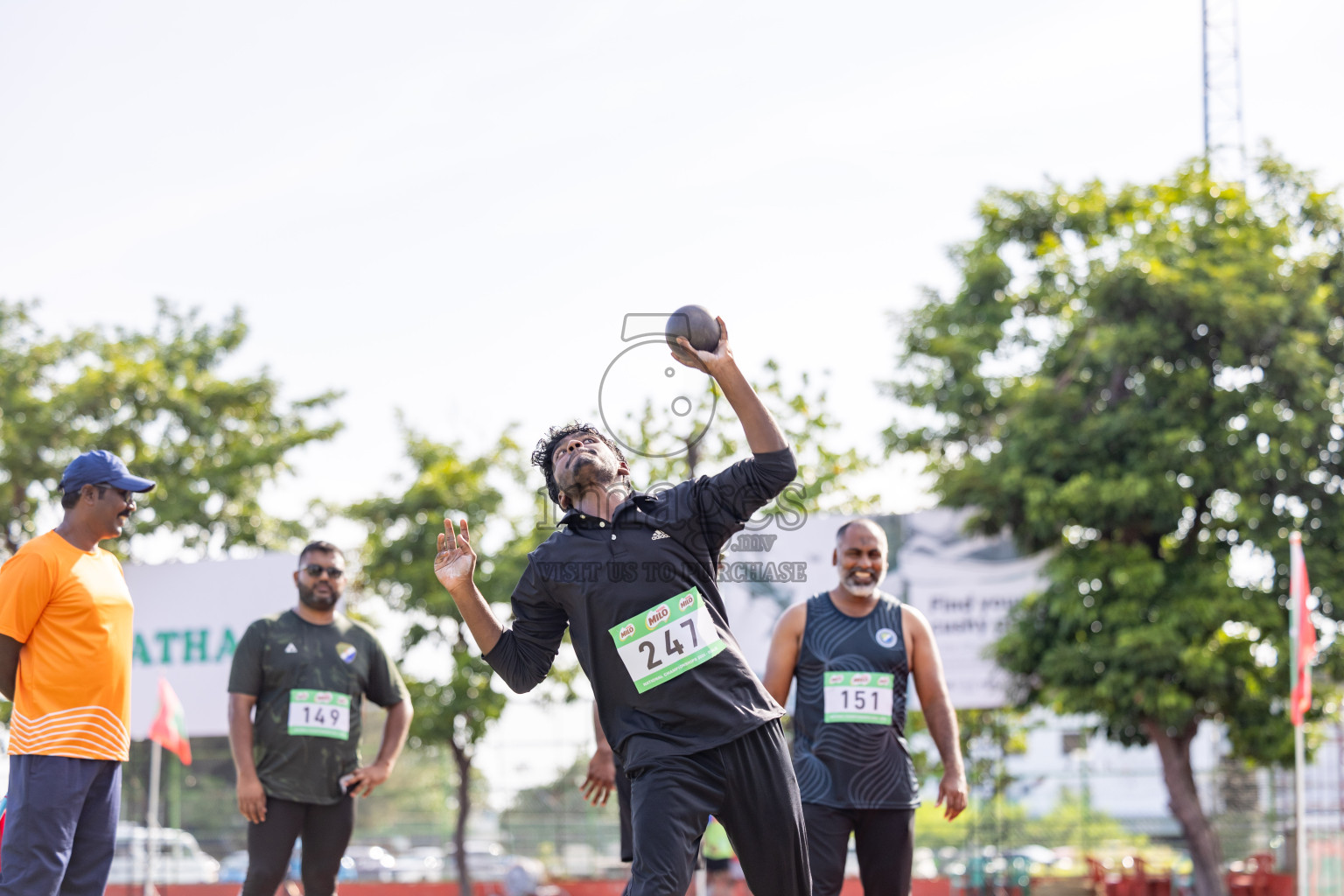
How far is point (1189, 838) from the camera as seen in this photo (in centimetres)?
1297

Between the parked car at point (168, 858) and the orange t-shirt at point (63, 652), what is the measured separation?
44.2 feet

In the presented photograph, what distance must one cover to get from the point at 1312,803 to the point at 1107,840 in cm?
322

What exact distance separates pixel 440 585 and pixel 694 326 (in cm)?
1407

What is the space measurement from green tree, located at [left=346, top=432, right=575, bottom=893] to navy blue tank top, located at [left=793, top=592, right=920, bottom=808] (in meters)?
10.4

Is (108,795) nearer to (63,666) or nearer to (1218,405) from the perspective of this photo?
(63,666)

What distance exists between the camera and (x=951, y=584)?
1338cm

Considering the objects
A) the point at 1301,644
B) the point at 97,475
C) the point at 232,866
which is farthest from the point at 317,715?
the point at 232,866

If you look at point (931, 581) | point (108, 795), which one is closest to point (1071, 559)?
point (931, 581)

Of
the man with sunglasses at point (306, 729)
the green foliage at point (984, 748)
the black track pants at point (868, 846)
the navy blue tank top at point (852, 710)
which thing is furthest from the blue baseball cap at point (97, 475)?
the green foliage at point (984, 748)

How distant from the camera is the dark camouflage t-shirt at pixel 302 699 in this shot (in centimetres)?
619

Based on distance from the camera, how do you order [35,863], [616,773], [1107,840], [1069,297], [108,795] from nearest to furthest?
[35,863], [108,795], [616,773], [1069,297], [1107,840]

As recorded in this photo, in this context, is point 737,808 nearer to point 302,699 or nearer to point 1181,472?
point 302,699

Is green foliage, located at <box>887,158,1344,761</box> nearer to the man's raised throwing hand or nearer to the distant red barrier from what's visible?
the distant red barrier

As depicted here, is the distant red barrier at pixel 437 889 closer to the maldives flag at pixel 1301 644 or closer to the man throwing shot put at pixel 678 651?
the maldives flag at pixel 1301 644
